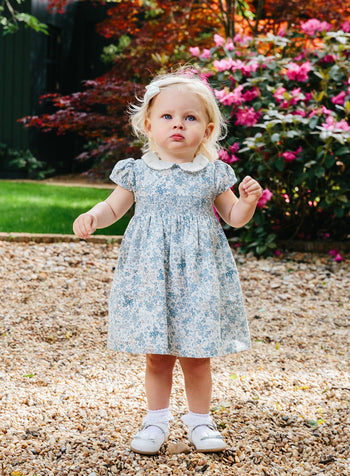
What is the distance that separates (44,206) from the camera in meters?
6.68

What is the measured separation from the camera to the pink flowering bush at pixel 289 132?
449 centimetres

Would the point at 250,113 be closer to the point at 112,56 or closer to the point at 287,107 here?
the point at 287,107

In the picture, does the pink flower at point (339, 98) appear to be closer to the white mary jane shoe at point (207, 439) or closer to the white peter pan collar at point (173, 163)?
the white peter pan collar at point (173, 163)

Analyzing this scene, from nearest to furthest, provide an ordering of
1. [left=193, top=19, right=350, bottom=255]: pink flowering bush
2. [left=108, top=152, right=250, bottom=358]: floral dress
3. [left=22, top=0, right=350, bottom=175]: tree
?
1. [left=108, top=152, right=250, bottom=358]: floral dress
2. [left=193, top=19, right=350, bottom=255]: pink flowering bush
3. [left=22, top=0, right=350, bottom=175]: tree

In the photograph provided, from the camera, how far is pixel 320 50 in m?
5.02

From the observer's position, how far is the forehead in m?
2.05

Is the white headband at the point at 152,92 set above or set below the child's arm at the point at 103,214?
above

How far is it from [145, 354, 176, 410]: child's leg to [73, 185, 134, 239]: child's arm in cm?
47

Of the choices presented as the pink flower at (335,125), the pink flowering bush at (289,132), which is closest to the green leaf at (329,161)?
the pink flowering bush at (289,132)

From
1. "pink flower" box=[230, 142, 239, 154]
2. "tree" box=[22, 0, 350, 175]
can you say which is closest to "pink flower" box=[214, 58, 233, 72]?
"pink flower" box=[230, 142, 239, 154]

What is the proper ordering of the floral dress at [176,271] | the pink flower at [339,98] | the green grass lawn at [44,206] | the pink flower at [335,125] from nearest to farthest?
the floral dress at [176,271], the pink flower at [335,125], the pink flower at [339,98], the green grass lawn at [44,206]

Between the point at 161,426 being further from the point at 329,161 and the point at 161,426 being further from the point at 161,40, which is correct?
the point at 161,40

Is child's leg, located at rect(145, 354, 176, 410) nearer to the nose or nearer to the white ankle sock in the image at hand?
the white ankle sock

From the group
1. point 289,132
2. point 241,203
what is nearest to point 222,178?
point 241,203
